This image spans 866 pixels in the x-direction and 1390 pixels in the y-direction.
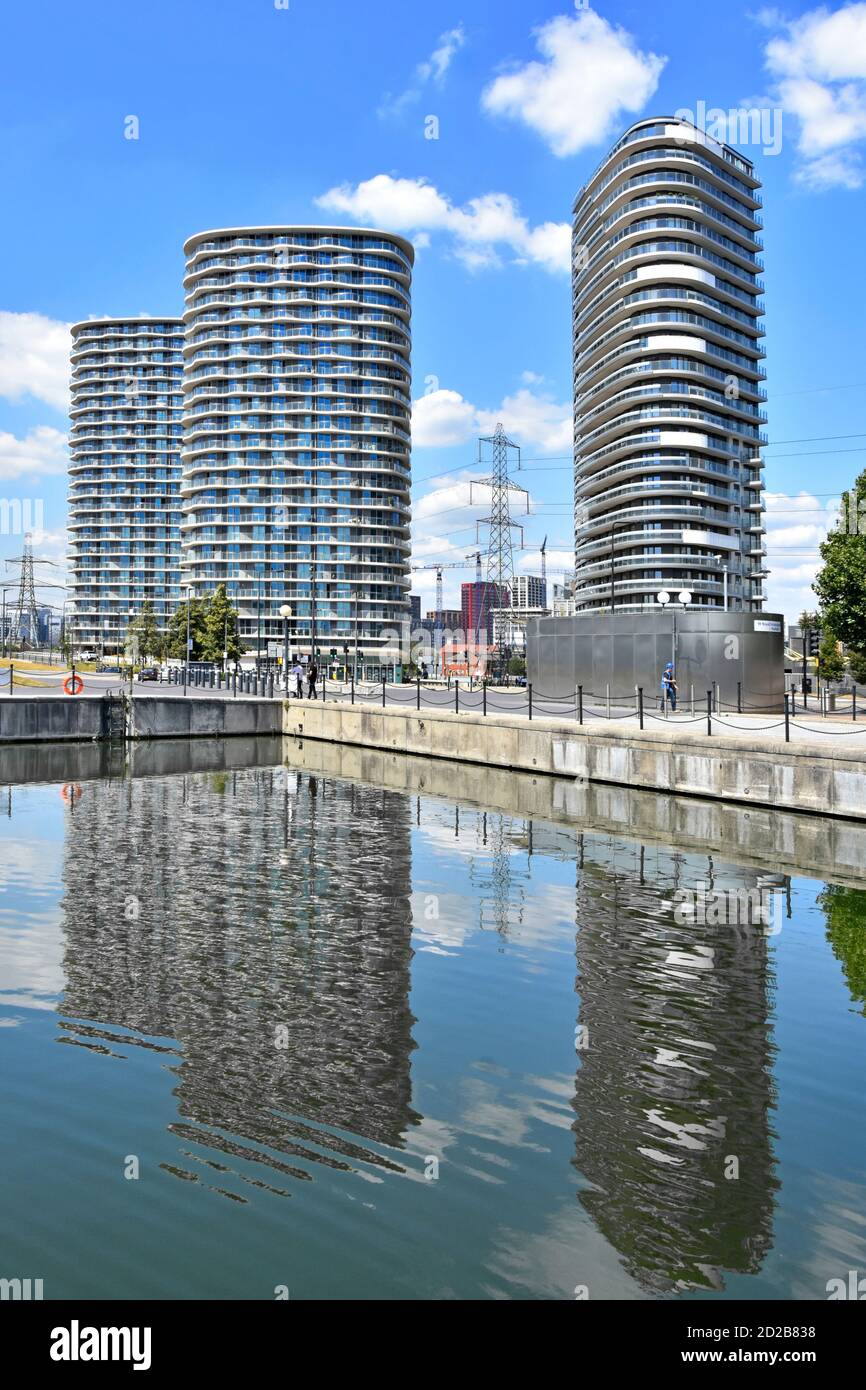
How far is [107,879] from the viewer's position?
47.2 feet

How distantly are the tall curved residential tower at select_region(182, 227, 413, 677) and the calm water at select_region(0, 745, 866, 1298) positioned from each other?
111m

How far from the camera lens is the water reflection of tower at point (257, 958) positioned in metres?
7.20

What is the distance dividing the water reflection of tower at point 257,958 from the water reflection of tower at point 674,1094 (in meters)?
1.50

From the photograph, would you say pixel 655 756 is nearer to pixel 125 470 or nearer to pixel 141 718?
pixel 141 718

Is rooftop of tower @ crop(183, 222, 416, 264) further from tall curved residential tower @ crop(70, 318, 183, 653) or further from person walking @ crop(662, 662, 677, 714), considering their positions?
person walking @ crop(662, 662, 677, 714)

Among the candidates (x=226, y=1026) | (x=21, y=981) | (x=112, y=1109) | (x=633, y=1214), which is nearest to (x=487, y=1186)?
(x=633, y=1214)

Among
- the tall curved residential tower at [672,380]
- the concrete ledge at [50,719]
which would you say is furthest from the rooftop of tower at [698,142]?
the concrete ledge at [50,719]

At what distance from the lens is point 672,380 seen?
84812 mm

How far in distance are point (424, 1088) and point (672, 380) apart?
85.6 meters

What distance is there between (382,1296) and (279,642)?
11326 centimetres

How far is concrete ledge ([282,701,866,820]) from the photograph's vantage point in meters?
19.7

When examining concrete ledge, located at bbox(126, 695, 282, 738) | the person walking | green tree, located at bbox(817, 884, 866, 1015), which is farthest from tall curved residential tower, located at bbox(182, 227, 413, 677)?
green tree, located at bbox(817, 884, 866, 1015)

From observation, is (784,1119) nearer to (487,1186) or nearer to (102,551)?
(487,1186)

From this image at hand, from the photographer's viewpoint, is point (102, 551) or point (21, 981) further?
point (102, 551)
